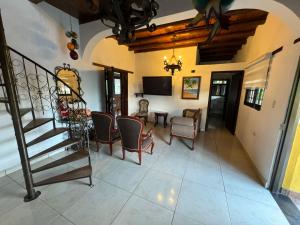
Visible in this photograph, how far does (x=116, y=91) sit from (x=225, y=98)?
519 cm

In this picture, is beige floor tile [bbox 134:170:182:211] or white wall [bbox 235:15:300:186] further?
white wall [bbox 235:15:300:186]

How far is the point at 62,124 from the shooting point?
2992 millimetres

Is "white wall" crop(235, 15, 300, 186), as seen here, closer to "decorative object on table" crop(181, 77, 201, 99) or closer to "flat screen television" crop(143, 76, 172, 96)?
"decorative object on table" crop(181, 77, 201, 99)

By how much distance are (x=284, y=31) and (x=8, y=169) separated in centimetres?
503

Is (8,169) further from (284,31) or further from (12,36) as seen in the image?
(284,31)

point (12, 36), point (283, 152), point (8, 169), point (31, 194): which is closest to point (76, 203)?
point (31, 194)

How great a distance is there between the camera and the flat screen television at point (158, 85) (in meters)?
5.14

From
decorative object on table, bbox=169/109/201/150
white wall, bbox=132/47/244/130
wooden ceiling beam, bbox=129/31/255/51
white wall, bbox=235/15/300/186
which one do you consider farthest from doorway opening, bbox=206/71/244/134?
decorative object on table, bbox=169/109/201/150

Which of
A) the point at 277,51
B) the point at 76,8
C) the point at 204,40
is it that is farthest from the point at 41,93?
the point at 204,40

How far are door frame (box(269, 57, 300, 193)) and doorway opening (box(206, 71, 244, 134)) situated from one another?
9.02 ft

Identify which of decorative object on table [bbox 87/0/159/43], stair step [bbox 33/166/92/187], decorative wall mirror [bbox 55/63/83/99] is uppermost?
decorative object on table [bbox 87/0/159/43]

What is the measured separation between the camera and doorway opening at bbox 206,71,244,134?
176 inches

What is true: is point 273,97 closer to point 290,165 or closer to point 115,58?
point 290,165

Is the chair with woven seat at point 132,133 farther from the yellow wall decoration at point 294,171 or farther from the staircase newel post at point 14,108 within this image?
the yellow wall decoration at point 294,171
